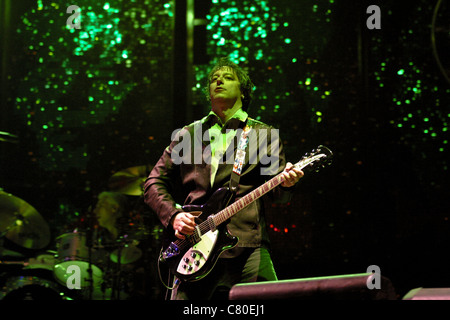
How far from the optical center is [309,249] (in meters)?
4.14

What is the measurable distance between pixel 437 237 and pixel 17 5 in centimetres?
491

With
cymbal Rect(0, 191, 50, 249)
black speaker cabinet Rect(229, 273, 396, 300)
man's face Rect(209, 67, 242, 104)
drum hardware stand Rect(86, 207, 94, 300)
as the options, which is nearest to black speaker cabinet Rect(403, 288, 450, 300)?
black speaker cabinet Rect(229, 273, 396, 300)

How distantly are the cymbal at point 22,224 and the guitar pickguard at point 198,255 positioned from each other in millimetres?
2219

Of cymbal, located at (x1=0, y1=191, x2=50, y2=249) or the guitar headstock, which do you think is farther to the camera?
cymbal, located at (x1=0, y1=191, x2=50, y2=249)

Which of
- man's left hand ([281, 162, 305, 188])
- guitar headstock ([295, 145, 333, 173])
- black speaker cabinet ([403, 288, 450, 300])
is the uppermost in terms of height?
guitar headstock ([295, 145, 333, 173])

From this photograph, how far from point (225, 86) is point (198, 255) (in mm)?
1243

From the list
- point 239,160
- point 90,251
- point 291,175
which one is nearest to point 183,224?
point 239,160

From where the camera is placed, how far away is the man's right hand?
2805 millimetres

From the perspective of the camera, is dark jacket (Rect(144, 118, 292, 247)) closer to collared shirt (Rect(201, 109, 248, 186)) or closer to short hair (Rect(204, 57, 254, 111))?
collared shirt (Rect(201, 109, 248, 186))

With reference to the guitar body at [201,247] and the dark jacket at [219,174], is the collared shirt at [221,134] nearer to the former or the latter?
the dark jacket at [219,174]

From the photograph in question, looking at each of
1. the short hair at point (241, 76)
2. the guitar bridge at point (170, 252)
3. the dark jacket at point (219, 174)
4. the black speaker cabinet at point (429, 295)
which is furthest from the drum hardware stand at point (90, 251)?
the black speaker cabinet at point (429, 295)

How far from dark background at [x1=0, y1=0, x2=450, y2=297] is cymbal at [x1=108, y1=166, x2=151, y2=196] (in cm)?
28
